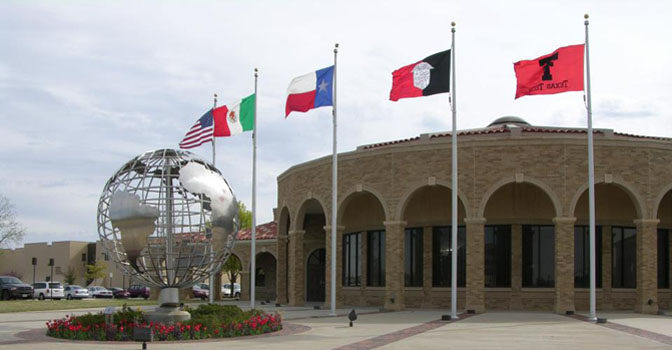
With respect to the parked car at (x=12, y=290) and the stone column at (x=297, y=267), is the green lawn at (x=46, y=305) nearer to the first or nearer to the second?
the parked car at (x=12, y=290)

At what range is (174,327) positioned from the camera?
1877cm

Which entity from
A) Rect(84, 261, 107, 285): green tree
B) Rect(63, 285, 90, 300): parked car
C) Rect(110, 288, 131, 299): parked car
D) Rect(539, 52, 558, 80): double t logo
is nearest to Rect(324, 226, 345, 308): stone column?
Rect(539, 52, 558, 80): double t logo

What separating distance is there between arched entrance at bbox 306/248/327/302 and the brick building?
477 centimetres

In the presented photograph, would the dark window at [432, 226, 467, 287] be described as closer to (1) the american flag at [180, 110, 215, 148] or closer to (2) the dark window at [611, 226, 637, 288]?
(2) the dark window at [611, 226, 637, 288]

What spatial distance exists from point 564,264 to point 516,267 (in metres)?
3.01

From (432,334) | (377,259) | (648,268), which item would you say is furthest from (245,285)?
(432,334)

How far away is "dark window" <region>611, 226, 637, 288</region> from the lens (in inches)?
1266

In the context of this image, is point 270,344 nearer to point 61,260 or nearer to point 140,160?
point 140,160

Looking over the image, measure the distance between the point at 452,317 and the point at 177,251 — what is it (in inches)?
411

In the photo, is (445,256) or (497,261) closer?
(497,261)

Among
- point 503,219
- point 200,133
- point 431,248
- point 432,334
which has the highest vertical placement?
point 200,133

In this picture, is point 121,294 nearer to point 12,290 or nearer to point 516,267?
point 12,290

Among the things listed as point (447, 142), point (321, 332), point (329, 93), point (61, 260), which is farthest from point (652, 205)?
point (61, 260)

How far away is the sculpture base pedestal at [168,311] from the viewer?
65.7 ft
